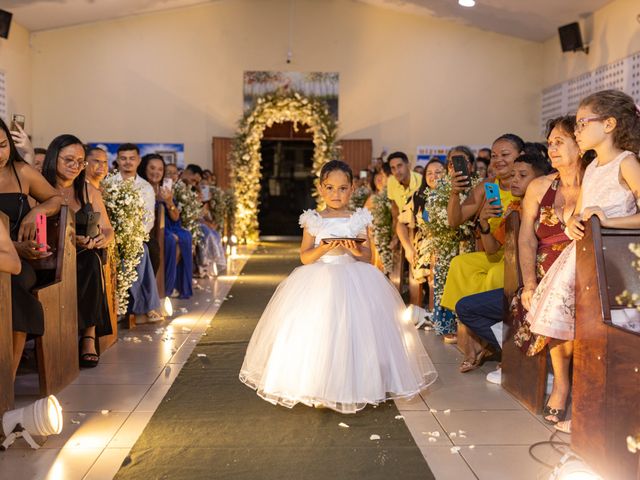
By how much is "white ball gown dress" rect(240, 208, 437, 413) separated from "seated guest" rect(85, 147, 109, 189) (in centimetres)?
253

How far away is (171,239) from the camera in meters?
8.25

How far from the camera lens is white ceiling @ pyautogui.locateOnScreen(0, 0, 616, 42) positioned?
44.1 ft

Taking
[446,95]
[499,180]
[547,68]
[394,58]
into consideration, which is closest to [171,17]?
[394,58]

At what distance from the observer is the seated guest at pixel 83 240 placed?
504 cm

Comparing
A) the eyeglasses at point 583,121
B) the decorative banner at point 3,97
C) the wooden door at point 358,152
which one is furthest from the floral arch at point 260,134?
the eyeglasses at point 583,121

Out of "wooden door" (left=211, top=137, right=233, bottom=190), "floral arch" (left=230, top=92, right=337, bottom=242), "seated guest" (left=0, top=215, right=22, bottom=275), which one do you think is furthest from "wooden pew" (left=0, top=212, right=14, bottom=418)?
"wooden door" (left=211, top=137, right=233, bottom=190)

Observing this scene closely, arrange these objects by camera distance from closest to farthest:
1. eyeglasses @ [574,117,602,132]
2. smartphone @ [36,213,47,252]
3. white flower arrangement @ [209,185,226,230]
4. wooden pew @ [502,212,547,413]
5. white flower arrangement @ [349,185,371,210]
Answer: eyeglasses @ [574,117,602,132]
wooden pew @ [502,212,547,413]
smartphone @ [36,213,47,252]
white flower arrangement @ [349,185,371,210]
white flower arrangement @ [209,185,226,230]

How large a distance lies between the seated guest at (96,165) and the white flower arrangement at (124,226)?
7cm

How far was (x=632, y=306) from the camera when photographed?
3062 millimetres

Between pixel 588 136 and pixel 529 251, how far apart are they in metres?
0.98

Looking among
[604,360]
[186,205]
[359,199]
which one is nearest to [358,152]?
[359,199]

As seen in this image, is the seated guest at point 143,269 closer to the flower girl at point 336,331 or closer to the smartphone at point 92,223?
the smartphone at point 92,223

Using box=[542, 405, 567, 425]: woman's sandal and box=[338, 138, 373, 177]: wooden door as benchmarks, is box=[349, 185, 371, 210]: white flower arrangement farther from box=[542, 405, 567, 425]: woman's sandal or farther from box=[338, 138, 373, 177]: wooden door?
box=[542, 405, 567, 425]: woman's sandal

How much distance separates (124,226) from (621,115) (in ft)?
13.5
